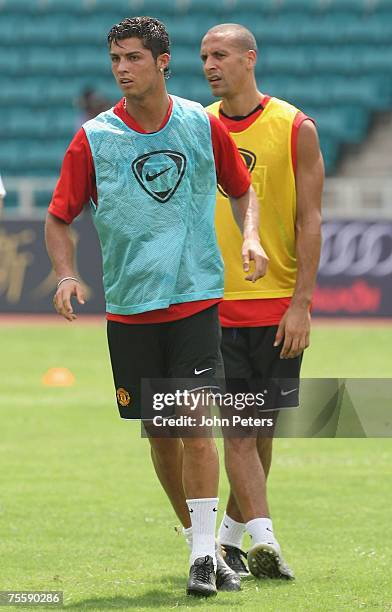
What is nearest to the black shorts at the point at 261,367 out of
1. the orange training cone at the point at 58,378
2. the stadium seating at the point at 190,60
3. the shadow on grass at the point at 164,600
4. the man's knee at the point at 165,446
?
the man's knee at the point at 165,446

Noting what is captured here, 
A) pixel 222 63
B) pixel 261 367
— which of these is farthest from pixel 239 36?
pixel 261 367

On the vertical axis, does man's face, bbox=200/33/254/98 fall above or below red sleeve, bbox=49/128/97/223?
above

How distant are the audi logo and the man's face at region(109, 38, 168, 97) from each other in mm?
14086

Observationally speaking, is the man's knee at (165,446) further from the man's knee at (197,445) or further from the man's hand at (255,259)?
the man's hand at (255,259)

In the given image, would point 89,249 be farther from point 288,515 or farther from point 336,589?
point 336,589

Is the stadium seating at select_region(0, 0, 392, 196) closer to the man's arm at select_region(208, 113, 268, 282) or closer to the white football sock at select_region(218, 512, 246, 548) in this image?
the white football sock at select_region(218, 512, 246, 548)

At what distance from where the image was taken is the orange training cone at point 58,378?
13248 mm

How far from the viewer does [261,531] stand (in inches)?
229

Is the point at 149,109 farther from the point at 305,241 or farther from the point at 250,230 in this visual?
the point at 305,241

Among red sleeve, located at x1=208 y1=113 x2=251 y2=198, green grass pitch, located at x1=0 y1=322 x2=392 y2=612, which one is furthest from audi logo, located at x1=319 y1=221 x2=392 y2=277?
red sleeve, located at x1=208 y1=113 x2=251 y2=198

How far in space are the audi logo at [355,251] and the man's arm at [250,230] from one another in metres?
13.8

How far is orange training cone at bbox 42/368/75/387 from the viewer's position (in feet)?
43.5

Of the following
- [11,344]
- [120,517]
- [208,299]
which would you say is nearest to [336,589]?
[208,299]

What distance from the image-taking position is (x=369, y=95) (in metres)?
23.7
